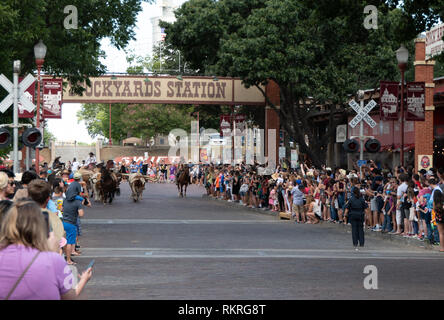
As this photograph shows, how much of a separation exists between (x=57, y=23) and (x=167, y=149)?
71.6 metres

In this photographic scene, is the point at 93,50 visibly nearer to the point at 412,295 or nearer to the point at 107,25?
the point at 107,25

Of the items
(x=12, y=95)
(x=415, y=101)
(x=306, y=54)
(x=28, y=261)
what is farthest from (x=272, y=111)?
(x=28, y=261)

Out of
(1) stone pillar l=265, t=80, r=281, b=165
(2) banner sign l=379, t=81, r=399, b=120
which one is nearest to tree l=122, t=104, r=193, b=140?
(1) stone pillar l=265, t=80, r=281, b=165

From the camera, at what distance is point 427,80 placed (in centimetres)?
3494

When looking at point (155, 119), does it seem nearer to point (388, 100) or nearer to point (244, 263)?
point (388, 100)

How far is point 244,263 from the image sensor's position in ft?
51.3

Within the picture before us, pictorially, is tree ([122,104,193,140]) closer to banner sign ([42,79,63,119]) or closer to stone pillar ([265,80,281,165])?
stone pillar ([265,80,281,165])

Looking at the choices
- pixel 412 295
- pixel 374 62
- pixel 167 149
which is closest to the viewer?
pixel 412 295

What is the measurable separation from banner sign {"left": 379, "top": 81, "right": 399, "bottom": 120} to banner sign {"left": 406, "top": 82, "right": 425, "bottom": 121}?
46 centimetres

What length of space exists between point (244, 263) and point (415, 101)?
508 inches

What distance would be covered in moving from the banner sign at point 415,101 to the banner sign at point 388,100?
1.51ft

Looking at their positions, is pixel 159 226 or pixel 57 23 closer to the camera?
pixel 159 226
